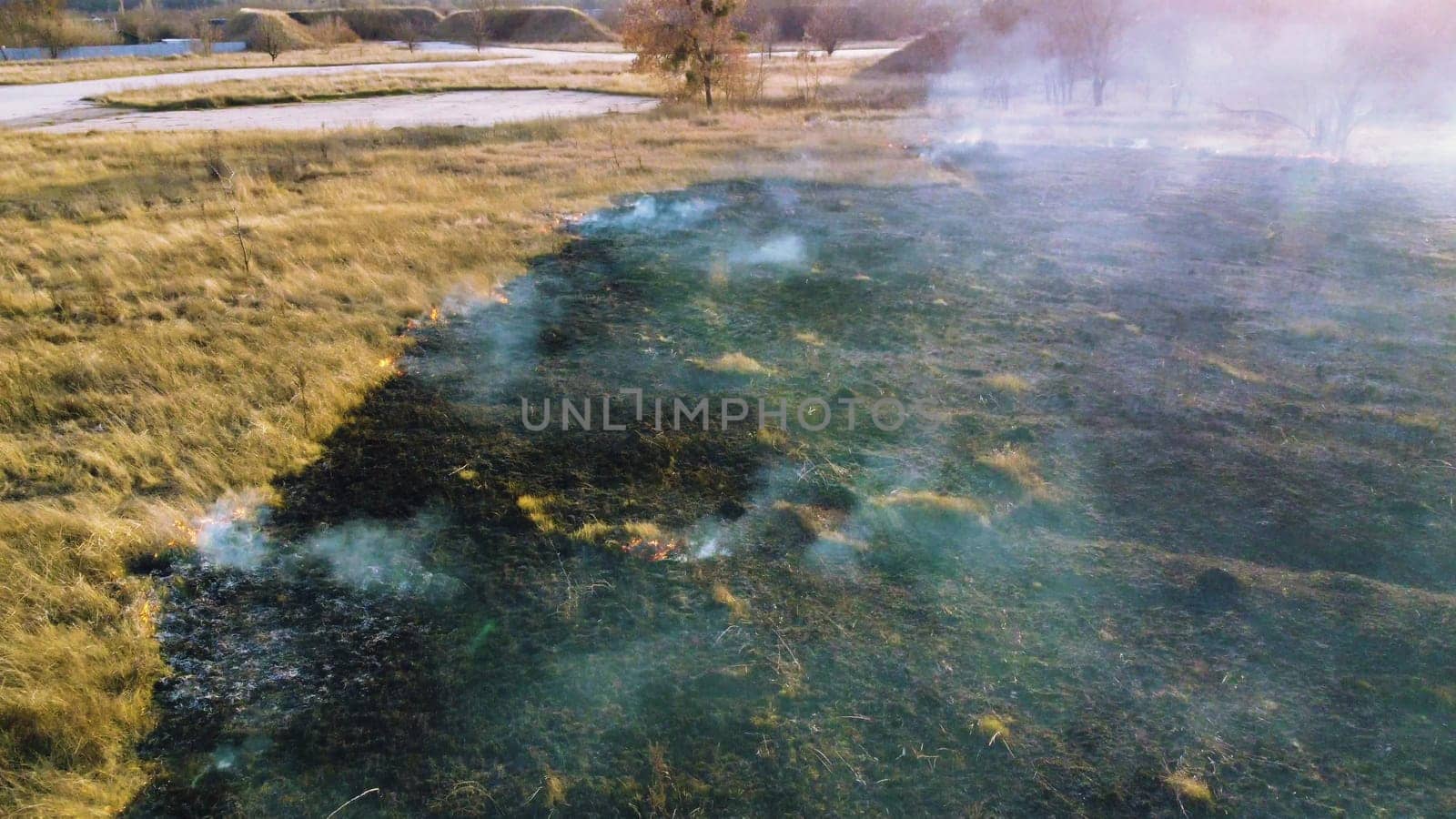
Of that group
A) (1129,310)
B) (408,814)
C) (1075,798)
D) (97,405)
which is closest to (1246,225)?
(1129,310)

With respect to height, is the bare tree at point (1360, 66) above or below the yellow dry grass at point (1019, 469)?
above

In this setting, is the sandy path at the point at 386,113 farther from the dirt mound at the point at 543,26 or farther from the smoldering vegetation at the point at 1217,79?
the dirt mound at the point at 543,26

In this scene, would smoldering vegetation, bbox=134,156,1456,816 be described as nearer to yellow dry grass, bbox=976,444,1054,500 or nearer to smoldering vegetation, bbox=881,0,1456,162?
yellow dry grass, bbox=976,444,1054,500

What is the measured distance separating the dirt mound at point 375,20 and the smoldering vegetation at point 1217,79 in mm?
41842

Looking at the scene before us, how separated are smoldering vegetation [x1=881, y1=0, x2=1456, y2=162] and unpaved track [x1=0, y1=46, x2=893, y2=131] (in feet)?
30.6

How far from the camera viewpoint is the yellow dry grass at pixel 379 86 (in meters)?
18.0

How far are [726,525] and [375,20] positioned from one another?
196 ft

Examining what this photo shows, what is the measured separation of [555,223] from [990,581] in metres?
6.09

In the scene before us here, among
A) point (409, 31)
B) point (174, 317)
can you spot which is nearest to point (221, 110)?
point (174, 317)

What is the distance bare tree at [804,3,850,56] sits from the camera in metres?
38.7

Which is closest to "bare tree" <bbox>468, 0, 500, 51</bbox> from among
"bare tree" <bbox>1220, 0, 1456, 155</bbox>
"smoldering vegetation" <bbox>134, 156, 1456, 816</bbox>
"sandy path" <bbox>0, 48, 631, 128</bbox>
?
"sandy path" <bbox>0, 48, 631, 128</bbox>

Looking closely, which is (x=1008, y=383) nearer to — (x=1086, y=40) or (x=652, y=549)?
(x=652, y=549)

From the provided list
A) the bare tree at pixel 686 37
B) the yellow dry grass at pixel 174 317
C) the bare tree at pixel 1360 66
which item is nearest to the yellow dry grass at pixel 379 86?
the bare tree at pixel 686 37

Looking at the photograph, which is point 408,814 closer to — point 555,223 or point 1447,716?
point 1447,716
